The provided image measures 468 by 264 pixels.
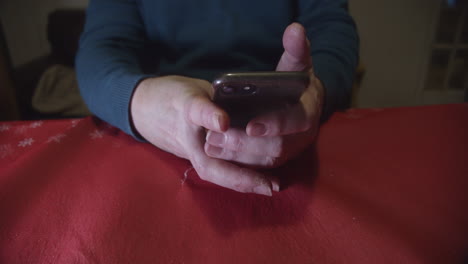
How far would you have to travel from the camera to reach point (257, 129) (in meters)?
0.28

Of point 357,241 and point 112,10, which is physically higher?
point 112,10

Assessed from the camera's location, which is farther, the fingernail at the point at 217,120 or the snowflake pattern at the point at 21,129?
the snowflake pattern at the point at 21,129

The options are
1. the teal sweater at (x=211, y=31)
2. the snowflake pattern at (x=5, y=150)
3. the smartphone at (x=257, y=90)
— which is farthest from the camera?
the teal sweater at (x=211, y=31)

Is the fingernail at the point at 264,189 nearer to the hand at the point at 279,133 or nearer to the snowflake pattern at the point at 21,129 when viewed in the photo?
the hand at the point at 279,133

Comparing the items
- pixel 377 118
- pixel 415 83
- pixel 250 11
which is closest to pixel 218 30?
pixel 250 11

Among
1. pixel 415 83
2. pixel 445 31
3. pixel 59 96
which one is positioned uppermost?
pixel 445 31

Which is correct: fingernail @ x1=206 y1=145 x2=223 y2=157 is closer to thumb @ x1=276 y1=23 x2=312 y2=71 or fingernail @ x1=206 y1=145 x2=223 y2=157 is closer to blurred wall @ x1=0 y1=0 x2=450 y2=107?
thumb @ x1=276 y1=23 x2=312 y2=71

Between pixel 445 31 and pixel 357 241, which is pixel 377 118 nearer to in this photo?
pixel 357 241

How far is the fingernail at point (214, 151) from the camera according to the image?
1.07 feet

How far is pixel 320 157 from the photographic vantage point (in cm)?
38

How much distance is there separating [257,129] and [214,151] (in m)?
0.07

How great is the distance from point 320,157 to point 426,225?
0.45 feet

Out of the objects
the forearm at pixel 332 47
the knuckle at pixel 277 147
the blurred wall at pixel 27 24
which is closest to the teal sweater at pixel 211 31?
the forearm at pixel 332 47

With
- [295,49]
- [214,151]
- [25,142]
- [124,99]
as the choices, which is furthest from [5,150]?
[295,49]
